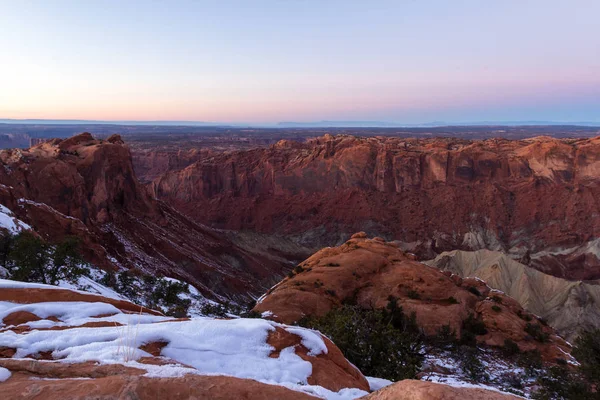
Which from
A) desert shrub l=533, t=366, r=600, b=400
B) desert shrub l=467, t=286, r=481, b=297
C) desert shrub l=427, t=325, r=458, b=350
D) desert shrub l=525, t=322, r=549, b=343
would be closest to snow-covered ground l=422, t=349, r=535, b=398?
desert shrub l=427, t=325, r=458, b=350

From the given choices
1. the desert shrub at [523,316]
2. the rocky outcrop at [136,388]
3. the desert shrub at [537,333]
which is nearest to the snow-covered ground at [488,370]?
the desert shrub at [537,333]

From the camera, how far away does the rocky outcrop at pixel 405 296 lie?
82.0ft

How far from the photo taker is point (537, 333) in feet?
82.9

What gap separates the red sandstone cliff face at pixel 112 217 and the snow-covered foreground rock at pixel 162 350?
2495cm

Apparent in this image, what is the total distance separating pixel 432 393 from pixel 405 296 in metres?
26.6

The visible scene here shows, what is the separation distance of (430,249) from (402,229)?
11139 mm

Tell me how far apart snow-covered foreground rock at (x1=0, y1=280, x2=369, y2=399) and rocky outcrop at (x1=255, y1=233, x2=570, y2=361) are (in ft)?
50.2

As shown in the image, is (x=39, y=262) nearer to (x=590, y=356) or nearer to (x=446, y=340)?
(x=446, y=340)

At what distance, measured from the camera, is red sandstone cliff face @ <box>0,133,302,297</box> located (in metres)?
31.4

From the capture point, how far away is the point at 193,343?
6.21m

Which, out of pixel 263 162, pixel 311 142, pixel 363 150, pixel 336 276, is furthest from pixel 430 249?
pixel 311 142

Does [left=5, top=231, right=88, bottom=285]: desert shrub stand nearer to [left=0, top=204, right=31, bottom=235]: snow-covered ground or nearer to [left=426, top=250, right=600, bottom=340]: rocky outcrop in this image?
[left=0, top=204, right=31, bottom=235]: snow-covered ground

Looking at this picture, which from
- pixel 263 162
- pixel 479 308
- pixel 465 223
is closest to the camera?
pixel 479 308

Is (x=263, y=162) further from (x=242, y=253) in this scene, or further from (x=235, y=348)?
(x=235, y=348)
